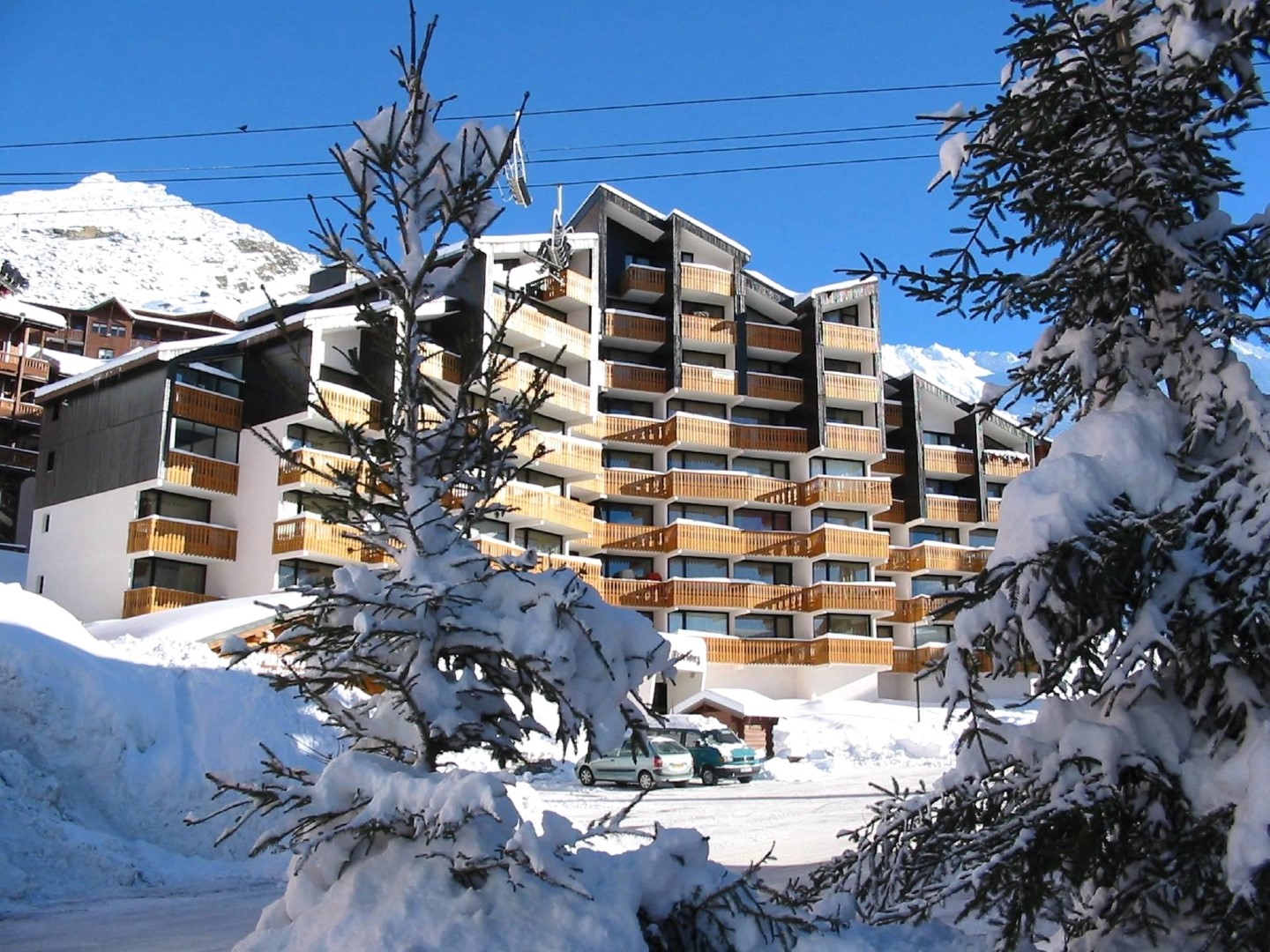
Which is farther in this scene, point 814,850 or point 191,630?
point 191,630

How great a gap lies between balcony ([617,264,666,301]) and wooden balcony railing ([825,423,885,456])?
367 inches

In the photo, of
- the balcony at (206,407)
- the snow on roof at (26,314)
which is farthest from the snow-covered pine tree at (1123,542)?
the snow on roof at (26,314)

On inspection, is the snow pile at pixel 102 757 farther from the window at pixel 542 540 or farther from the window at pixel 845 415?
the window at pixel 845 415

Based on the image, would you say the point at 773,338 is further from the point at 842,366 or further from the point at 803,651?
the point at 803,651

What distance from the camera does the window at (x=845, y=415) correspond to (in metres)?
50.4

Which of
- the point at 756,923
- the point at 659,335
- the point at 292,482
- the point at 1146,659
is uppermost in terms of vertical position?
the point at 659,335

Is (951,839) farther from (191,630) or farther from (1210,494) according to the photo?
(191,630)

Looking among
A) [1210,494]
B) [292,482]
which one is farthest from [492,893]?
[292,482]

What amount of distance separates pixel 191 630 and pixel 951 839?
23015 mm

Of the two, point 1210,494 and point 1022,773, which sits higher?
point 1210,494

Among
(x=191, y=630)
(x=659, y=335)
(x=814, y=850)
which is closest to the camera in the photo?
(x=814, y=850)

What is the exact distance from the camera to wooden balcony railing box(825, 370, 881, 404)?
49.3m

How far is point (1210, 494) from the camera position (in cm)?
531

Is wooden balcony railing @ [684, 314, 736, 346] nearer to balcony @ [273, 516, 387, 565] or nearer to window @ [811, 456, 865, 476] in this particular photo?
window @ [811, 456, 865, 476]
